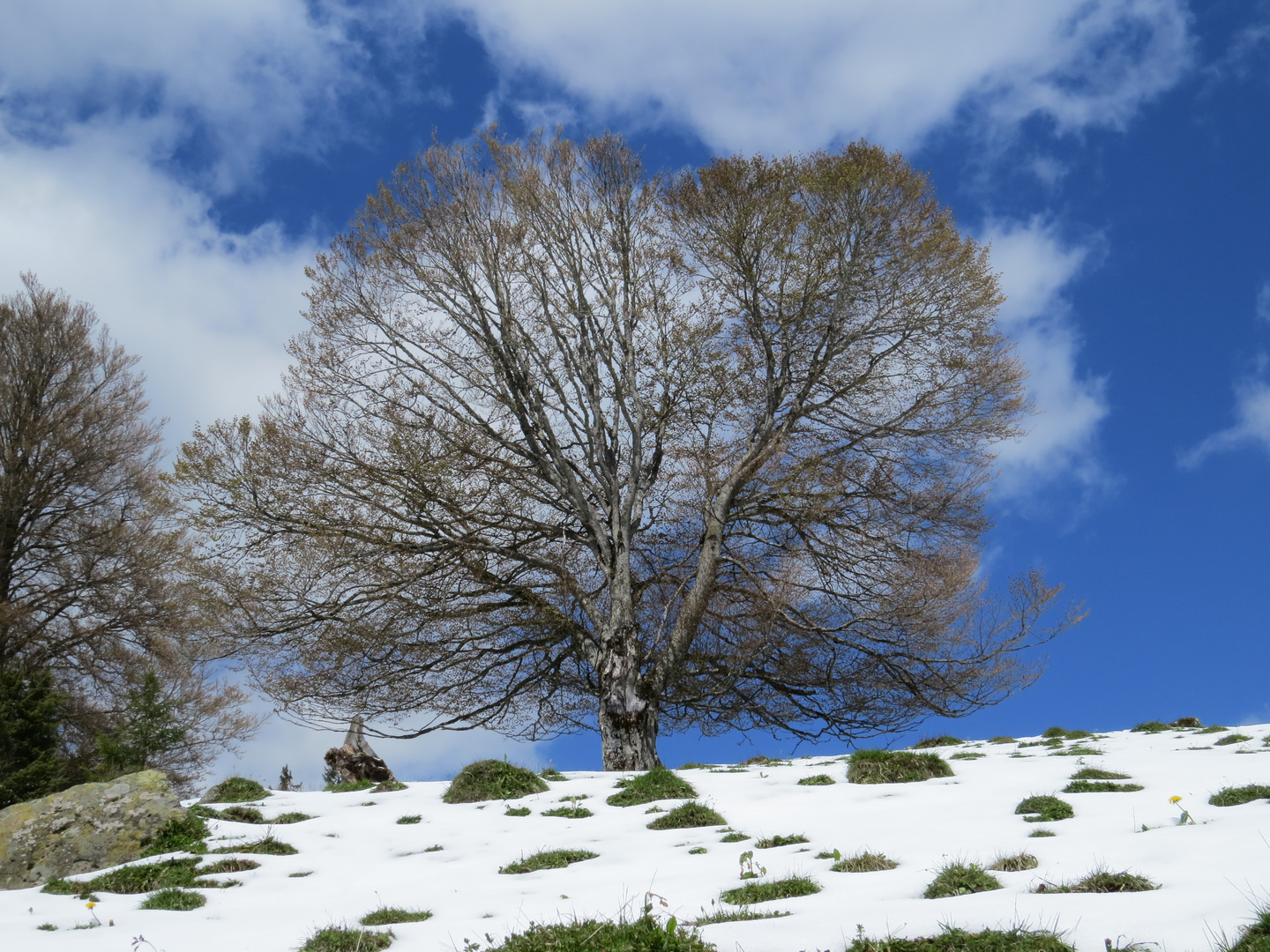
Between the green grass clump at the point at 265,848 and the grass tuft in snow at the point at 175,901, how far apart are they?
1.18 metres

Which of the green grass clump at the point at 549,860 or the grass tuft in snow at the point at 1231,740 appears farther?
the grass tuft in snow at the point at 1231,740

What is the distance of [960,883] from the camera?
4949 millimetres

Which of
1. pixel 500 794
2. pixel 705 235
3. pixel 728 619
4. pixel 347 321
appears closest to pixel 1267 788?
pixel 500 794

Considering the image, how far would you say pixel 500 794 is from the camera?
9.51m

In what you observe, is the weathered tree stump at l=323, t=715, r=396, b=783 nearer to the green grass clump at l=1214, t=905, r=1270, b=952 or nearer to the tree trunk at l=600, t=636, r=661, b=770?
the tree trunk at l=600, t=636, r=661, b=770

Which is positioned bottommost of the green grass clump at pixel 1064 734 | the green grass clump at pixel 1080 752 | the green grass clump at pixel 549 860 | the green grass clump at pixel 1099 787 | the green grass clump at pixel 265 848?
the green grass clump at pixel 549 860

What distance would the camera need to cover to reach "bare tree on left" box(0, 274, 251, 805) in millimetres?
18047

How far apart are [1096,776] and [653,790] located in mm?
4227

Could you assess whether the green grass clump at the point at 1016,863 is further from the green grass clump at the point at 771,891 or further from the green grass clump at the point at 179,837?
the green grass clump at the point at 179,837

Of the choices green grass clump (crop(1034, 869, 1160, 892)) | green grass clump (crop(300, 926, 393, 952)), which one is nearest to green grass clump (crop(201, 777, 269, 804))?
green grass clump (crop(300, 926, 393, 952))

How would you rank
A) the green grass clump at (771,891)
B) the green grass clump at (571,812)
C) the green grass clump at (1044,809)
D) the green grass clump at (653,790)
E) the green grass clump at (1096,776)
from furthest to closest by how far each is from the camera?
1. the green grass clump at (653,790)
2. the green grass clump at (571,812)
3. the green grass clump at (1096,776)
4. the green grass clump at (1044,809)
5. the green grass clump at (771,891)

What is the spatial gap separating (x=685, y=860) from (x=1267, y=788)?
4.46 meters

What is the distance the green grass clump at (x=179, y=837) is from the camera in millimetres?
7711

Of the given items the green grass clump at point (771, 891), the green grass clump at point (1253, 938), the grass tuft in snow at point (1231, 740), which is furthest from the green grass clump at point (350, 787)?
the grass tuft in snow at point (1231, 740)
